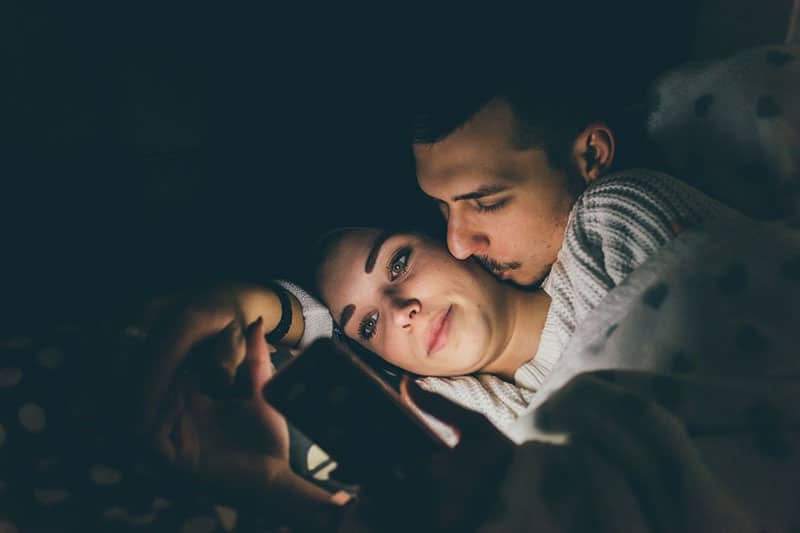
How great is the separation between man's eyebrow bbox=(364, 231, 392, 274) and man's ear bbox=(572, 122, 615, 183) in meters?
0.28

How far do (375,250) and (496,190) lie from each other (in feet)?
0.60

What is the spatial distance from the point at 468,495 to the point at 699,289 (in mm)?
285

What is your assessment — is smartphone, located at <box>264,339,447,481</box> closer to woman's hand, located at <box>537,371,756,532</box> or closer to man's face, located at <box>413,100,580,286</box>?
woman's hand, located at <box>537,371,756,532</box>

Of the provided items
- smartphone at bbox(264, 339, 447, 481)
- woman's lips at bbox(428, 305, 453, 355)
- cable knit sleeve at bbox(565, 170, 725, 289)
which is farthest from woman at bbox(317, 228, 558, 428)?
smartphone at bbox(264, 339, 447, 481)

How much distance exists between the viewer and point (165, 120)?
0.67m

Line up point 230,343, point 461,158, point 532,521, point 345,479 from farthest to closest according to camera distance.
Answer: point 461,158 → point 230,343 → point 345,479 → point 532,521

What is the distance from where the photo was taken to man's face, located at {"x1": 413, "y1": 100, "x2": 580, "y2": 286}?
765 millimetres

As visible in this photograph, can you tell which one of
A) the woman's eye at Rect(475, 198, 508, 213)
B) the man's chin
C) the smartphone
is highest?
the woman's eye at Rect(475, 198, 508, 213)

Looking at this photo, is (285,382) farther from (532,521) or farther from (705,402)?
(705,402)

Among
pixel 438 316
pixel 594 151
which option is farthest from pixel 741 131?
pixel 438 316

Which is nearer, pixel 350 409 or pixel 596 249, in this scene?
pixel 350 409

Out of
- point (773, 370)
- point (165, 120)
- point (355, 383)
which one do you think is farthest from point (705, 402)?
point (165, 120)

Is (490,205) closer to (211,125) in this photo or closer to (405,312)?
(405,312)

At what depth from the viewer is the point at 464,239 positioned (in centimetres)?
80
